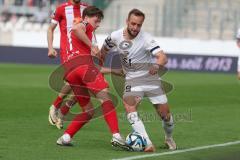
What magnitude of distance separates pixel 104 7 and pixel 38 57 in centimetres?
545

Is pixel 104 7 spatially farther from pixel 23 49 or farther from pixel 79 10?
pixel 79 10

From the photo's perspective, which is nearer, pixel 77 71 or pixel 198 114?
pixel 77 71

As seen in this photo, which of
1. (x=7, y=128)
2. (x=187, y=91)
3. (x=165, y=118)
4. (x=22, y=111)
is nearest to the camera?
(x=165, y=118)

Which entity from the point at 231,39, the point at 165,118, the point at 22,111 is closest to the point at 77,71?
the point at 165,118

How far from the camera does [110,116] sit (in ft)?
32.6

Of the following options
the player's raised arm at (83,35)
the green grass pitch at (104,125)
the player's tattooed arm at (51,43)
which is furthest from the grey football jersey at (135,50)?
the player's tattooed arm at (51,43)

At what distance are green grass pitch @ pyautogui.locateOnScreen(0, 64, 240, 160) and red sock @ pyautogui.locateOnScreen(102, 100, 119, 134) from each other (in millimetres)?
289

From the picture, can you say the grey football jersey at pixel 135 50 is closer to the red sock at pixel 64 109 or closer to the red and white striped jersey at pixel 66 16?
the red and white striped jersey at pixel 66 16

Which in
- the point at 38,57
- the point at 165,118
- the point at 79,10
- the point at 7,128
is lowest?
the point at 38,57

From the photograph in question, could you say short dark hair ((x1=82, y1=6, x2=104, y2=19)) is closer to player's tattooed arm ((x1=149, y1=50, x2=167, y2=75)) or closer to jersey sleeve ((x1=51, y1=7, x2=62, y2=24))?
player's tattooed arm ((x1=149, y1=50, x2=167, y2=75))

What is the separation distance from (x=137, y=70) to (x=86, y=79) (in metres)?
0.79

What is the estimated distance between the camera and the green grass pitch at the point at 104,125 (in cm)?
938

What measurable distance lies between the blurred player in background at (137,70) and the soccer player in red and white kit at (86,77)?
0.28 m

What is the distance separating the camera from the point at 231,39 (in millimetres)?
34062
